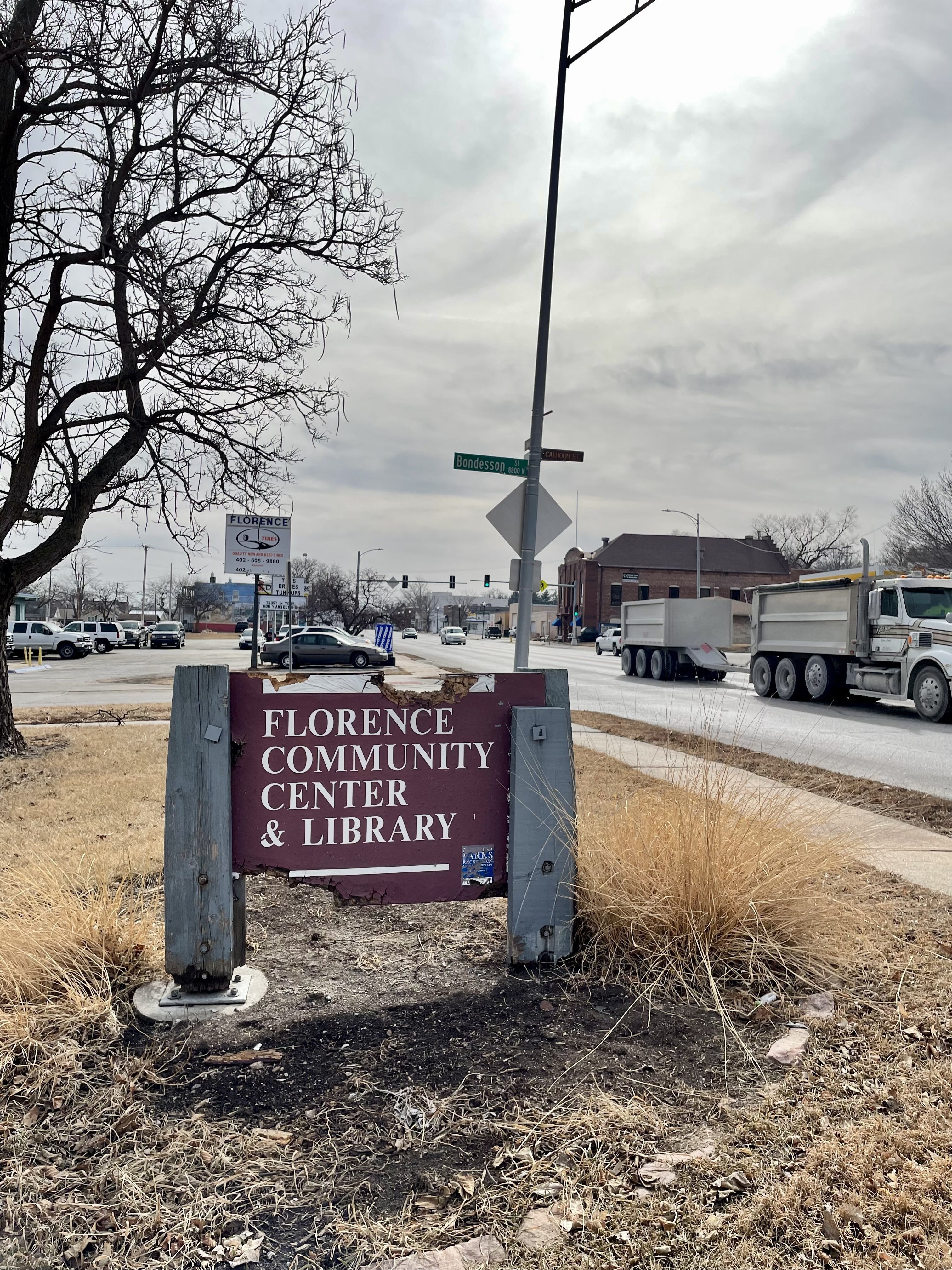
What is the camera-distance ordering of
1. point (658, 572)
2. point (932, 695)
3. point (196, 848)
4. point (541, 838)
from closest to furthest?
point (196, 848) → point (541, 838) → point (932, 695) → point (658, 572)

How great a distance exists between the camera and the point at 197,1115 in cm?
266

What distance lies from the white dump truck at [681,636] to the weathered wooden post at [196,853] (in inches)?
881

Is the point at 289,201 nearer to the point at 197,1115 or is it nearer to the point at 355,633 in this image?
the point at 197,1115

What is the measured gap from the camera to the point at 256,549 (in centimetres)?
2020

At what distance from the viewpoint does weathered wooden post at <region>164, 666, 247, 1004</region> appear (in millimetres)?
3402

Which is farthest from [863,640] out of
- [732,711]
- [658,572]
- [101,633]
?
[658,572]

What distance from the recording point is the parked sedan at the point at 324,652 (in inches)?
1212

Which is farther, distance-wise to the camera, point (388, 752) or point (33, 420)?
point (33, 420)

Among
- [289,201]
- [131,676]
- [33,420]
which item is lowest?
[131,676]

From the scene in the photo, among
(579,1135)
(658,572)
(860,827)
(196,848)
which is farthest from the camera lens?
(658,572)

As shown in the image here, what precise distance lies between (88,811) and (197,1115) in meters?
4.71

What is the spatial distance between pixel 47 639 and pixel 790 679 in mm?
34836

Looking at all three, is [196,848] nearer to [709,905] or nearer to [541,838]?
[541,838]

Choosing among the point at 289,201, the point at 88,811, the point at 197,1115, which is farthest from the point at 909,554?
the point at 197,1115
